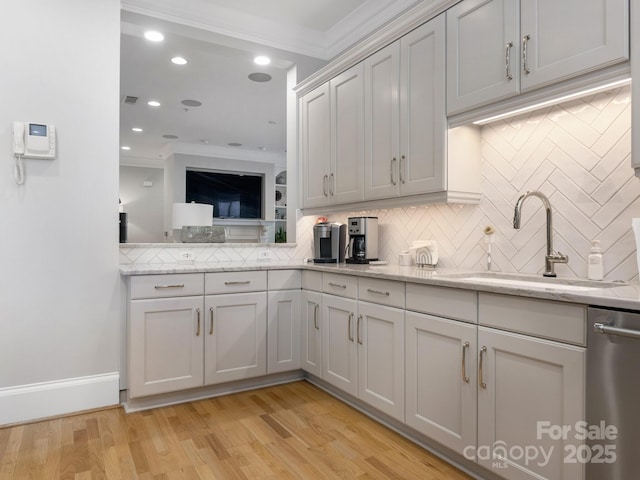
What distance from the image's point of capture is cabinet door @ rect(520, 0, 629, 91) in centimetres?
166

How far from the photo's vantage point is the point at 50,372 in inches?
106

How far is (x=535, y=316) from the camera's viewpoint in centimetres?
164

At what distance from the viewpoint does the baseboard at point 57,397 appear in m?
2.57

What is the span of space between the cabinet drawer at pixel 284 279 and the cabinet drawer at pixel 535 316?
64.1 inches

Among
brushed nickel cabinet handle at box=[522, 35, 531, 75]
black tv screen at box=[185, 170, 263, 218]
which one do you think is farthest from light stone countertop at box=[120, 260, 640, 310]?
black tv screen at box=[185, 170, 263, 218]

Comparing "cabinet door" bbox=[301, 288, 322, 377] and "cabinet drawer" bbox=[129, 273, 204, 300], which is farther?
"cabinet door" bbox=[301, 288, 322, 377]

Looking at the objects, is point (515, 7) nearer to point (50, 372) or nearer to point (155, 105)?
point (50, 372)

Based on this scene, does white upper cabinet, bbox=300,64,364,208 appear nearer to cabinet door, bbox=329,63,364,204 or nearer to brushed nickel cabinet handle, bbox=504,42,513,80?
cabinet door, bbox=329,63,364,204

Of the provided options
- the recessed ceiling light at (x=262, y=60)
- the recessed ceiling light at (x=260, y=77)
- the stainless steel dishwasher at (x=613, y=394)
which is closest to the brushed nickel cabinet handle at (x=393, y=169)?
the stainless steel dishwasher at (x=613, y=394)

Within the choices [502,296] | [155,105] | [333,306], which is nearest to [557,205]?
[502,296]

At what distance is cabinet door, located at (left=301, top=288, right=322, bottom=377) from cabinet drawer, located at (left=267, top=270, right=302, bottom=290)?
9 centimetres

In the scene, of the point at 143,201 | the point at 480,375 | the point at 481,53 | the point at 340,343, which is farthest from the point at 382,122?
the point at 143,201

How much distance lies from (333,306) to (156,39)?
7.89 feet

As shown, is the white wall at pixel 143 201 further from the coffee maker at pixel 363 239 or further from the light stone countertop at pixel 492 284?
the coffee maker at pixel 363 239
